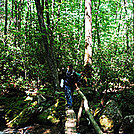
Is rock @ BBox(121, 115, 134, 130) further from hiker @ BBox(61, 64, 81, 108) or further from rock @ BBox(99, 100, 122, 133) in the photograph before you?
hiker @ BBox(61, 64, 81, 108)

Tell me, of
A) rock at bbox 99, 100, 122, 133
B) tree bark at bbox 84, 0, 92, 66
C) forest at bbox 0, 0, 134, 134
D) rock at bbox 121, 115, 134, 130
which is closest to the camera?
rock at bbox 121, 115, 134, 130

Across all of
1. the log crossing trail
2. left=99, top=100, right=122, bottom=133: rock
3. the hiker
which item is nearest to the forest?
left=99, top=100, right=122, bottom=133: rock

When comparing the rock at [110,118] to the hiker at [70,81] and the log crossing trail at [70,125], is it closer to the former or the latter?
the log crossing trail at [70,125]

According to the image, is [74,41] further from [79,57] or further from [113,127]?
[113,127]

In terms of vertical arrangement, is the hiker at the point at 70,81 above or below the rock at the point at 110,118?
above

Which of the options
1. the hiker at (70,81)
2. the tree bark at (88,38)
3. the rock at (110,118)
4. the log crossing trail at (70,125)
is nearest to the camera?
the log crossing trail at (70,125)

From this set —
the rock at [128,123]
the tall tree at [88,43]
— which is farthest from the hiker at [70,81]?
the rock at [128,123]

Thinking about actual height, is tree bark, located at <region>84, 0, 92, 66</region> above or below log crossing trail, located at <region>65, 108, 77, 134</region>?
above

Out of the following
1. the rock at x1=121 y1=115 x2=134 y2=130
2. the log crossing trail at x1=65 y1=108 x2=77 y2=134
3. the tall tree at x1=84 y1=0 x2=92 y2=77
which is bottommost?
the rock at x1=121 y1=115 x2=134 y2=130

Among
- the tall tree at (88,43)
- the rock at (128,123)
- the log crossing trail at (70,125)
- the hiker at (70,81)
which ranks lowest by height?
the rock at (128,123)

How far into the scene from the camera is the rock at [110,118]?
647 centimetres

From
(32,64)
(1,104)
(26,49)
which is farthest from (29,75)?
(1,104)

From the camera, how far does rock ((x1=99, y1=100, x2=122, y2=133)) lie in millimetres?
6469

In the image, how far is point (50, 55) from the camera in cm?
927
